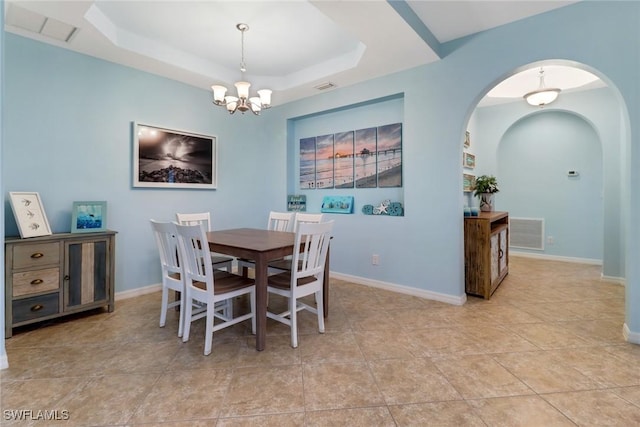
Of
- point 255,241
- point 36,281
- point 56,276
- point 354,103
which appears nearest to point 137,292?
point 56,276

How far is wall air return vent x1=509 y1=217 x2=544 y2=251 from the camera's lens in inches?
206

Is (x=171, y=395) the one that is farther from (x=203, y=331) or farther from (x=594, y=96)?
(x=594, y=96)

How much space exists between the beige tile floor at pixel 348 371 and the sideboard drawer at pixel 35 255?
1.85 feet

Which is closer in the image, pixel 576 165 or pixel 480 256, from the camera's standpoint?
pixel 480 256

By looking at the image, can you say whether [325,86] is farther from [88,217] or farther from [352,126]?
[88,217]

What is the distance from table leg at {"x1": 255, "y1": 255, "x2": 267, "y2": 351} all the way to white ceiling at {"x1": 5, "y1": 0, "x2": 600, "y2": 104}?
197 cm

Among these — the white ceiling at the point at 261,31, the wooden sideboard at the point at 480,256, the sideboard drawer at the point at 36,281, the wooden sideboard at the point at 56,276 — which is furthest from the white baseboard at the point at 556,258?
the sideboard drawer at the point at 36,281

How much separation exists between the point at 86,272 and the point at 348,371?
2.49 metres

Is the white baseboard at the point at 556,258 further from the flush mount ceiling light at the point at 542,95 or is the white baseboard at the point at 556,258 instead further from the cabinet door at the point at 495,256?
the flush mount ceiling light at the point at 542,95

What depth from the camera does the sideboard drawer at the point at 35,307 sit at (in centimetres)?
232

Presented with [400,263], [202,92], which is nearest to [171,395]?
[400,263]

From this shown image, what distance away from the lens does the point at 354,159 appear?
406 cm

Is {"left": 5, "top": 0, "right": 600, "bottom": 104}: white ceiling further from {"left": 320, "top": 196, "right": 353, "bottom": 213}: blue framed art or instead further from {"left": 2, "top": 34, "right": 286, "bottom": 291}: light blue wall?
{"left": 320, "top": 196, "right": 353, "bottom": 213}: blue framed art

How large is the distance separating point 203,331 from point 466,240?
9.32 ft
